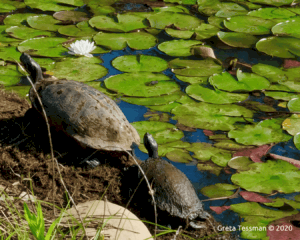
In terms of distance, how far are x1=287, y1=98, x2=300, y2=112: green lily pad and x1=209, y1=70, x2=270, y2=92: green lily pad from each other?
0.31 meters

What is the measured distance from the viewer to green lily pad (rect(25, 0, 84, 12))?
197 inches

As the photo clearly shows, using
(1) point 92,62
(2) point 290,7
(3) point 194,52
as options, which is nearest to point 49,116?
(1) point 92,62

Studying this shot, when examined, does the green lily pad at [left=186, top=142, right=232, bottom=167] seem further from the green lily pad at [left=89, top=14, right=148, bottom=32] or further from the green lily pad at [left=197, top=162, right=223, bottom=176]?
the green lily pad at [left=89, top=14, right=148, bottom=32]

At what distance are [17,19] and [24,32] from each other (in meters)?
0.46

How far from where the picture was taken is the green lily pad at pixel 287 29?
175 inches

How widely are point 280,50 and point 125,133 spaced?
2.41 meters

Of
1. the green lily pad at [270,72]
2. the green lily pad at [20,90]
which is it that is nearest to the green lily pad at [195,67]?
the green lily pad at [270,72]

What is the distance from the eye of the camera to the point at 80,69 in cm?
378

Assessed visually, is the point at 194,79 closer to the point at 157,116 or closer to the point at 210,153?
the point at 157,116

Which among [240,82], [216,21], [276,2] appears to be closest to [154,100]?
[240,82]

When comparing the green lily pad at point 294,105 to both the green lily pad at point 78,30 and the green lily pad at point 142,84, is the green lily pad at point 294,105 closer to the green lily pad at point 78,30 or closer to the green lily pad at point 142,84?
the green lily pad at point 142,84

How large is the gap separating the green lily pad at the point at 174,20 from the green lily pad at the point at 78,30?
80 centimetres

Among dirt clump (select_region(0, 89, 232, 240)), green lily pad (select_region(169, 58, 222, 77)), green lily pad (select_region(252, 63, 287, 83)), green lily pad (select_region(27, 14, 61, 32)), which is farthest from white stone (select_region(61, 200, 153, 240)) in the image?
green lily pad (select_region(27, 14, 61, 32))

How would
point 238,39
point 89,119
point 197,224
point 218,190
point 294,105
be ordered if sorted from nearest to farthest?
1. point 197,224
2. point 218,190
3. point 89,119
4. point 294,105
5. point 238,39
